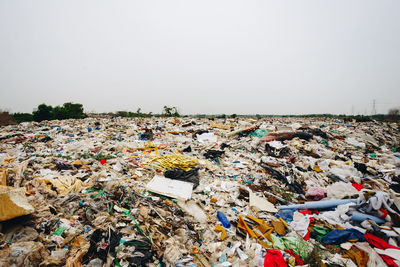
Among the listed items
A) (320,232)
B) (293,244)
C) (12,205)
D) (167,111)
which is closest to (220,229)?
(293,244)

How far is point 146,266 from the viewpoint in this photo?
1520 mm

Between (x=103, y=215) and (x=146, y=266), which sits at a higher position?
(x=103, y=215)

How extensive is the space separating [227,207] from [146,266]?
150 centimetres

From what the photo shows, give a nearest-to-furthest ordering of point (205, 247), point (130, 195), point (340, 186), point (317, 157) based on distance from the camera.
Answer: point (205, 247)
point (130, 195)
point (340, 186)
point (317, 157)

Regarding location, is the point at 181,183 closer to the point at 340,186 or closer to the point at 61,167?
the point at 61,167

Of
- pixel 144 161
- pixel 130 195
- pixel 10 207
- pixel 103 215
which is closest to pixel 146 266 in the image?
pixel 103 215

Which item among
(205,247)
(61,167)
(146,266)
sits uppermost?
(61,167)

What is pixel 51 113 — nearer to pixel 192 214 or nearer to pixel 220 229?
pixel 192 214

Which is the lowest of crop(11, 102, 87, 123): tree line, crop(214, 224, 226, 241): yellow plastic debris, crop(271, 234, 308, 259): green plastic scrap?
crop(271, 234, 308, 259): green plastic scrap

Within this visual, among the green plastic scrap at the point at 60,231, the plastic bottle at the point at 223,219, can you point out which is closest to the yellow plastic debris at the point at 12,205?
the green plastic scrap at the point at 60,231

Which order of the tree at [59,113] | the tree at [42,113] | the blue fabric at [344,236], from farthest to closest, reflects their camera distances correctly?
the tree at [59,113] < the tree at [42,113] < the blue fabric at [344,236]

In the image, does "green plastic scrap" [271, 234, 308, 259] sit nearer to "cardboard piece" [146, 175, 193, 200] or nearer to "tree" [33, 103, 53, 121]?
"cardboard piece" [146, 175, 193, 200]

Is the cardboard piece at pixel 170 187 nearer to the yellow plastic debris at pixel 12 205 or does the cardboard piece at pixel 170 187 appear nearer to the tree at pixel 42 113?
the yellow plastic debris at pixel 12 205

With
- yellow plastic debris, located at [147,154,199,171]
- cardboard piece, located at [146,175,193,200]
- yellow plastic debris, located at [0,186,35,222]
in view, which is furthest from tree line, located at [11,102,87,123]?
yellow plastic debris, located at [0,186,35,222]
